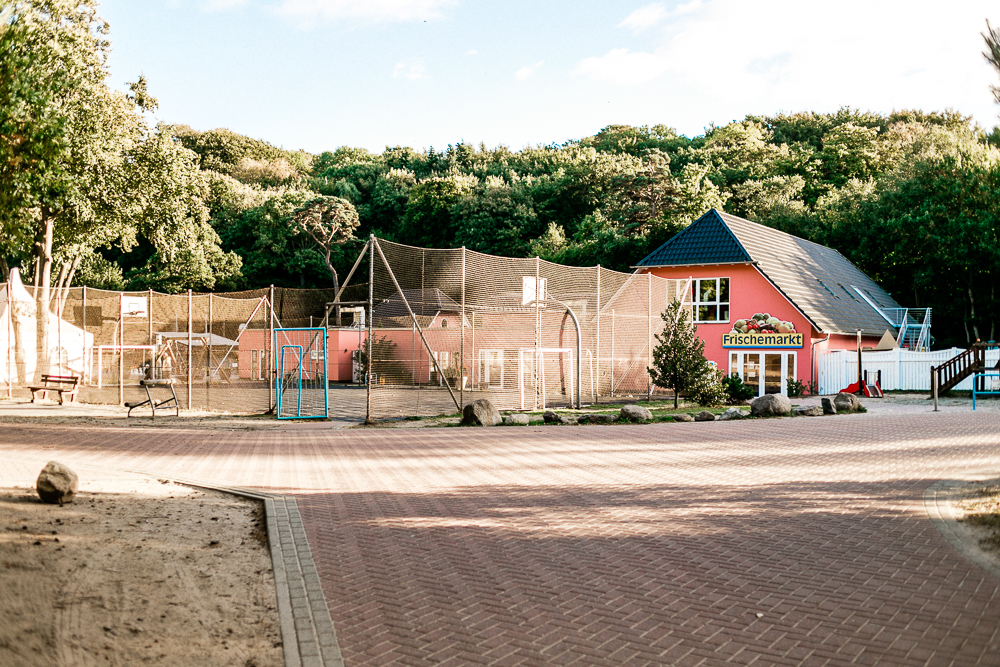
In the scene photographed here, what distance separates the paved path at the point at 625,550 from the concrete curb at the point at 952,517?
0.13 m

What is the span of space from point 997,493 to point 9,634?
9806 mm

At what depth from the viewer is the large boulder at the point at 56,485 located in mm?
8195

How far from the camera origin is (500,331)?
21312 mm

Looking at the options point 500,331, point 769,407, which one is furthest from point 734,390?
point 500,331

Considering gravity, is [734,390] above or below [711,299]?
below

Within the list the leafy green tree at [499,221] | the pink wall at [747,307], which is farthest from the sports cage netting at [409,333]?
the leafy green tree at [499,221]

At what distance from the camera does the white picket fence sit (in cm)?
3231

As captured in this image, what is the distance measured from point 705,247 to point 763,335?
10.2m

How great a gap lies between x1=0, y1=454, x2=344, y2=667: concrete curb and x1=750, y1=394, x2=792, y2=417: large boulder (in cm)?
1497

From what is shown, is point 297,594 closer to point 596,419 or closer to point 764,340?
point 596,419

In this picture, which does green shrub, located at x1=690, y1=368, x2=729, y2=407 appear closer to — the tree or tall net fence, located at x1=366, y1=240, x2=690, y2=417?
tall net fence, located at x1=366, y1=240, x2=690, y2=417

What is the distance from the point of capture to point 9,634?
450cm

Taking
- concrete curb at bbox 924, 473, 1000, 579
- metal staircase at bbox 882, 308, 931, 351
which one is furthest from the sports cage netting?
metal staircase at bbox 882, 308, 931, 351

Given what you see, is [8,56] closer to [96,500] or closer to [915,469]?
[96,500]
